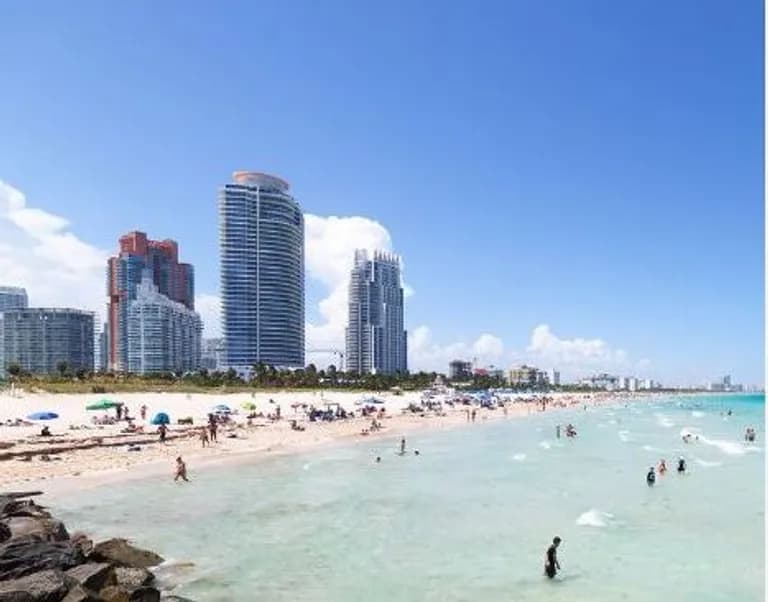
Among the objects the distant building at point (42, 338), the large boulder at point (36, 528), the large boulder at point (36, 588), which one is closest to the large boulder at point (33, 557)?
the large boulder at point (36, 588)

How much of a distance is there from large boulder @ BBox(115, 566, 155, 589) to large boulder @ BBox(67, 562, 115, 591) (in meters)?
0.44

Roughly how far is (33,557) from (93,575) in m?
2.10

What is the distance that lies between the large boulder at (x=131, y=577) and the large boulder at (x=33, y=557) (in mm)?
1020

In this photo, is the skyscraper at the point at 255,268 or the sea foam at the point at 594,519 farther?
the skyscraper at the point at 255,268

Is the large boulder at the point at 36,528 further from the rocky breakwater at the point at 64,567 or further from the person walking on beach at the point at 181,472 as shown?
the person walking on beach at the point at 181,472

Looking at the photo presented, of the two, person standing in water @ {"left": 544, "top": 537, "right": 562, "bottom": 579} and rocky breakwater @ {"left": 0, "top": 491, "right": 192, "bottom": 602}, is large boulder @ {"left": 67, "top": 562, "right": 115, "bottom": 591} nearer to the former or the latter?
rocky breakwater @ {"left": 0, "top": 491, "right": 192, "bottom": 602}

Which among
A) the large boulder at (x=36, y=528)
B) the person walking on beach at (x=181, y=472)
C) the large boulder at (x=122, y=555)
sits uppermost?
the large boulder at (x=36, y=528)

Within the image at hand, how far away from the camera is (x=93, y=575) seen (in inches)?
587

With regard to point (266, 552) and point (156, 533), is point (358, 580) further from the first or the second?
point (156, 533)

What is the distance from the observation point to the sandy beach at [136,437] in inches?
1508

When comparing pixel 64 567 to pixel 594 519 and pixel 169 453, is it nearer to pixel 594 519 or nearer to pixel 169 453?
pixel 594 519

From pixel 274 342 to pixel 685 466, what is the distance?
151873 mm

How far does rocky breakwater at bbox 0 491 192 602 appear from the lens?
523 inches

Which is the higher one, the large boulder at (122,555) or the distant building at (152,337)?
the distant building at (152,337)
